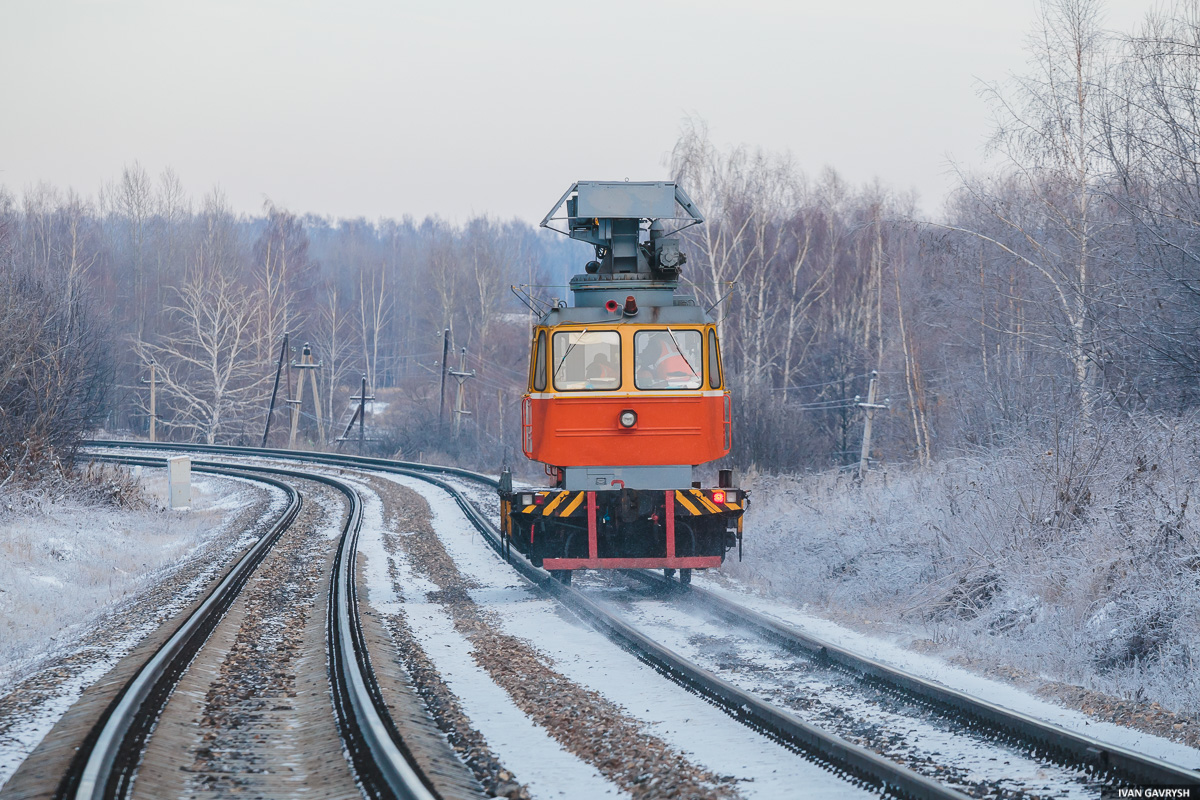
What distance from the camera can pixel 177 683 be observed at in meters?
6.70

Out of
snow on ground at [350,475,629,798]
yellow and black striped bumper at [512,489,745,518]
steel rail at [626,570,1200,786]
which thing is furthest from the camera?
yellow and black striped bumper at [512,489,745,518]

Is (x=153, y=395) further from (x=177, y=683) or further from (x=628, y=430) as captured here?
(x=177, y=683)

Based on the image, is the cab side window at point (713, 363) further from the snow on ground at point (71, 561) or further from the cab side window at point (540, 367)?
the snow on ground at point (71, 561)

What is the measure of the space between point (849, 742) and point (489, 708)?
2.31m

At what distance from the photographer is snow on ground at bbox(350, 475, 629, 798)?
189 inches

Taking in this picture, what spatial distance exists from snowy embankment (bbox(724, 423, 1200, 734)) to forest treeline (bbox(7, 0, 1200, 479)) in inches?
46.1

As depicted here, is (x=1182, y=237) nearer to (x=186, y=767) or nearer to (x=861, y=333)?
(x=186, y=767)

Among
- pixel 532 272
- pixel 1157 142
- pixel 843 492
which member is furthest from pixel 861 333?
pixel 532 272

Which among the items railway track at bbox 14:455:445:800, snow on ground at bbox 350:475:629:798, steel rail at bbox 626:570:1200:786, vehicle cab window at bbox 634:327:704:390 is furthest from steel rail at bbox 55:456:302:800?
vehicle cab window at bbox 634:327:704:390

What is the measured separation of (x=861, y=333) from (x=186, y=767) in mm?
42730

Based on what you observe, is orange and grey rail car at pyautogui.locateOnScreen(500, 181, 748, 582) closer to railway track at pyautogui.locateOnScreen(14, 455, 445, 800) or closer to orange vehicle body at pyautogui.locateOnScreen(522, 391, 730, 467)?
orange vehicle body at pyautogui.locateOnScreen(522, 391, 730, 467)

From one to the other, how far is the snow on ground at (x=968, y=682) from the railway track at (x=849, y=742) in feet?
1.43

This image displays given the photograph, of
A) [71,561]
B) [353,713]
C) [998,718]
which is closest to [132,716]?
[353,713]

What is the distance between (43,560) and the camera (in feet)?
42.7
